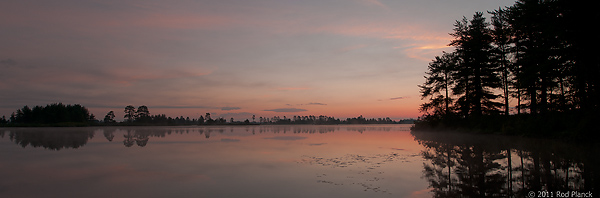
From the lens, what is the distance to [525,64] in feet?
108

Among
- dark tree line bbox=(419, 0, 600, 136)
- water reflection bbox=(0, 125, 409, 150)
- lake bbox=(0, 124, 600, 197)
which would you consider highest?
dark tree line bbox=(419, 0, 600, 136)

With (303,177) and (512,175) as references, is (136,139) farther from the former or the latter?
(512,175)

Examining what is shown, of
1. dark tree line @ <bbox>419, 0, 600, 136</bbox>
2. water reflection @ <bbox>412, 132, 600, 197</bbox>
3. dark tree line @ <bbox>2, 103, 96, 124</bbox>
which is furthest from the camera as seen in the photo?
dark tree line @ <bbox>2, 103, 96, 124</bbox>

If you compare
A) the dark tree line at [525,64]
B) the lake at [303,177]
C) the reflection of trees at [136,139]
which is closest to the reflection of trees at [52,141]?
the reflection of trees at [136,139]

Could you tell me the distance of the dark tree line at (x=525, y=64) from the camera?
79.8 feet

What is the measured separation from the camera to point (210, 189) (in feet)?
33.0

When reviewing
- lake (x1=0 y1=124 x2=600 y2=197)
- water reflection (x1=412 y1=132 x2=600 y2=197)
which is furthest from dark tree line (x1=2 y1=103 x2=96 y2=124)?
water reflection (x1=412 y1=132 x2=600 y2=197)

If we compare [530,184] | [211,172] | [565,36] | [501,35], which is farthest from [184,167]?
[501,35]

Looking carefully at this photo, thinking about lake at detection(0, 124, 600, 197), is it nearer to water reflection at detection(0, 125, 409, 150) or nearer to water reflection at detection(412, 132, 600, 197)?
water reflection at detection(412, 132, 600, 197)

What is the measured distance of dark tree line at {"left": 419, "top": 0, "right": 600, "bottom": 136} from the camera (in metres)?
24.3

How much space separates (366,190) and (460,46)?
43134mm

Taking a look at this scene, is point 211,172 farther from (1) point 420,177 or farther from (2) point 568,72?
(2) point 568,72

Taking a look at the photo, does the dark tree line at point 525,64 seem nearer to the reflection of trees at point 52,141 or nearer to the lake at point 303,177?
the lake at point 303,177

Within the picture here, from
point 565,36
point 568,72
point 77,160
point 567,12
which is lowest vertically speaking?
point 77,160
